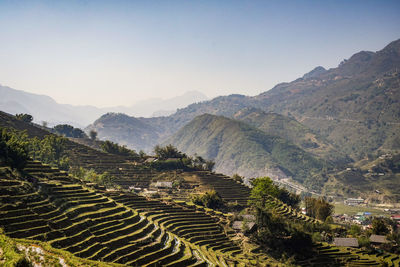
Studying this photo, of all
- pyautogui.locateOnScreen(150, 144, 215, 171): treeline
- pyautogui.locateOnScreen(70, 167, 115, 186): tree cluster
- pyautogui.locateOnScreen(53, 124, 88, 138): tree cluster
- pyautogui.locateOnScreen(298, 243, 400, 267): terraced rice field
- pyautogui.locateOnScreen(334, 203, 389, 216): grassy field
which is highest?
pyautogui.locateOnScreen(53, 124, 88, 138): tree cluster

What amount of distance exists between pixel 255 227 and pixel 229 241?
619 cm

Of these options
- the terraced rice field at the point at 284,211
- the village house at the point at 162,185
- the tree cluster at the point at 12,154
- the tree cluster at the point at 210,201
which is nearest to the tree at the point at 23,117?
the village house at the point at 162,185

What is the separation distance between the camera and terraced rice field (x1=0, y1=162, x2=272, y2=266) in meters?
35.6

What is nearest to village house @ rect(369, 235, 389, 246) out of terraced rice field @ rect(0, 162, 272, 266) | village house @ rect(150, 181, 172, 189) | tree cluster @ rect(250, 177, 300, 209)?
tree cluster @ rect(250, 177, 300, 209)

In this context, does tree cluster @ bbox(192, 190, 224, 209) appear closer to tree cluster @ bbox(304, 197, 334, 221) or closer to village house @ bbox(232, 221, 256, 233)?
village house @ bbox(232, 221, 256, 233)

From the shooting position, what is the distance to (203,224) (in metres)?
61.7

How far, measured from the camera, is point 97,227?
41094 mm

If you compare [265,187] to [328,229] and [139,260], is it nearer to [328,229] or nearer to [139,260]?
[328,229]

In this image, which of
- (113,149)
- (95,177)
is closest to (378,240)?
(95,177)

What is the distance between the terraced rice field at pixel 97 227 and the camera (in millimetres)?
35562

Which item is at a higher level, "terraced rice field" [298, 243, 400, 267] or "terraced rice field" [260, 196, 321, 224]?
"terraced rice field" [260, 196, 321, 224]

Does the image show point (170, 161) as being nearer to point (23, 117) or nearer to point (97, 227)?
point (23, 117)

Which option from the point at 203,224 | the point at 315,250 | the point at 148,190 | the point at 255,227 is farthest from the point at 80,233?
the point at 148,190

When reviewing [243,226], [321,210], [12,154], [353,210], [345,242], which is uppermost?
[12,154]
